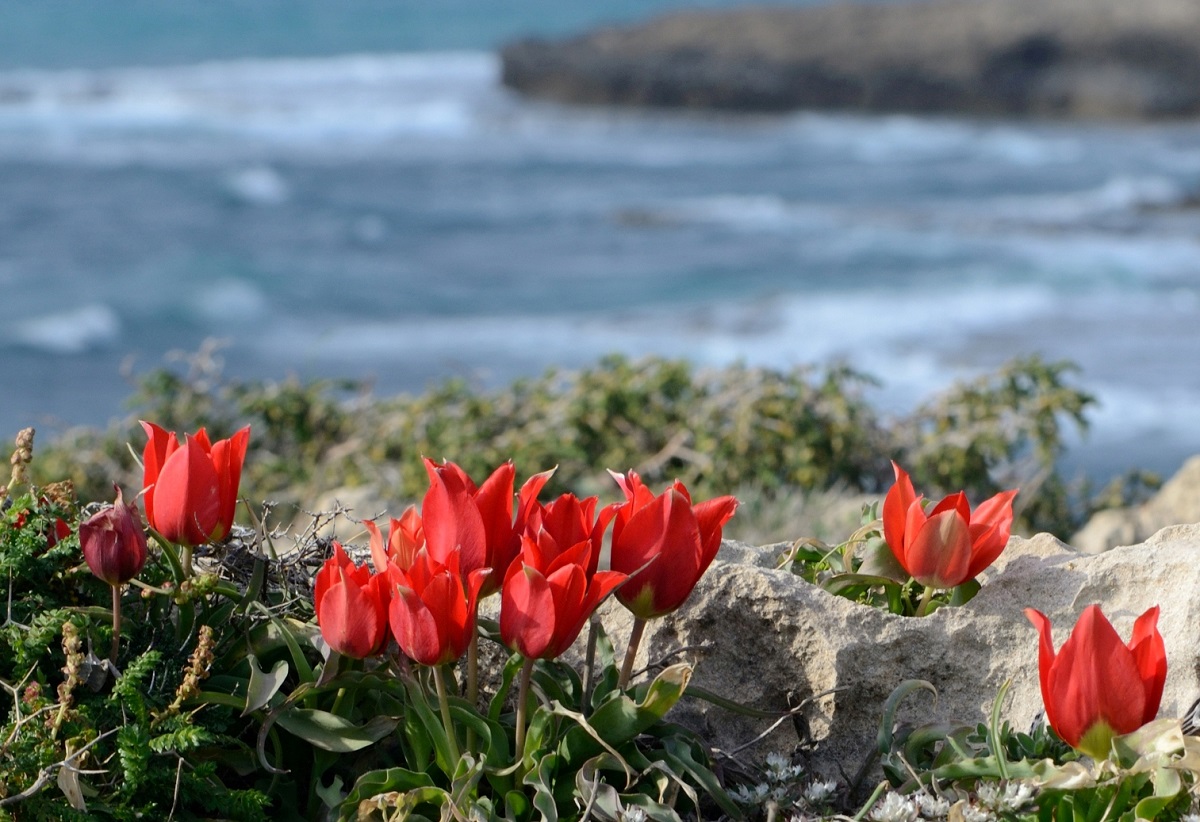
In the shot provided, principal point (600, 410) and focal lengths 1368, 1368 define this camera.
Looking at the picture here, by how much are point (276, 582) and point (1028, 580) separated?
92cm

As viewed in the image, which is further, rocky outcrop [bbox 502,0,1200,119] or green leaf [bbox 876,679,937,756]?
rocky outcrop [bbox 502,0,1200,119]

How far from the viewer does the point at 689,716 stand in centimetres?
163

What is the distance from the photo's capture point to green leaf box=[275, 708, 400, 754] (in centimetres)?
146

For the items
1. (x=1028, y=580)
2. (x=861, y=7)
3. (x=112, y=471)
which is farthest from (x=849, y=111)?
(x=1028, y=580)

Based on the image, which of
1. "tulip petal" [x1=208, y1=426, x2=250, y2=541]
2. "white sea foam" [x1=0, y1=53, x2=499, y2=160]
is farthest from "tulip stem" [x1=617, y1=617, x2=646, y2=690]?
"white sea foam" [x1=0, y1=53, x2=499, y2=160]

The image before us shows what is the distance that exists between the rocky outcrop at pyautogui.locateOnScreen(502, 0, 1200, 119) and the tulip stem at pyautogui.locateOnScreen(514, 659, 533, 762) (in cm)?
2724

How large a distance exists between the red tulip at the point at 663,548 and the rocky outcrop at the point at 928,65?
27148 millimetres

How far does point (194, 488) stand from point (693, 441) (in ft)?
12.1

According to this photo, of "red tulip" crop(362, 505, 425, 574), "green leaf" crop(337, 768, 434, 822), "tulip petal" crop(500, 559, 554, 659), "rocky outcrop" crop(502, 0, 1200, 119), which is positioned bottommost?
"green leaf" crop(337, 768, 434, 822)

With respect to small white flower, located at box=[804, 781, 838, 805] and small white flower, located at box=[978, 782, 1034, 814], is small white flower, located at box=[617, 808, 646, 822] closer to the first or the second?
small white flower, located at box=[804, 781, 838, 805]

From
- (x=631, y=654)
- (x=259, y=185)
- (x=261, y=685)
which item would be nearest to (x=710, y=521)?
(x=631, y=654)

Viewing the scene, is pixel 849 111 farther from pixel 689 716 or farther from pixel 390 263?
pixel 689 716

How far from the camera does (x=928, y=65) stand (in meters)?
28.5

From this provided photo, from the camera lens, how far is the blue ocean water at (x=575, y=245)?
11305 millimetres
